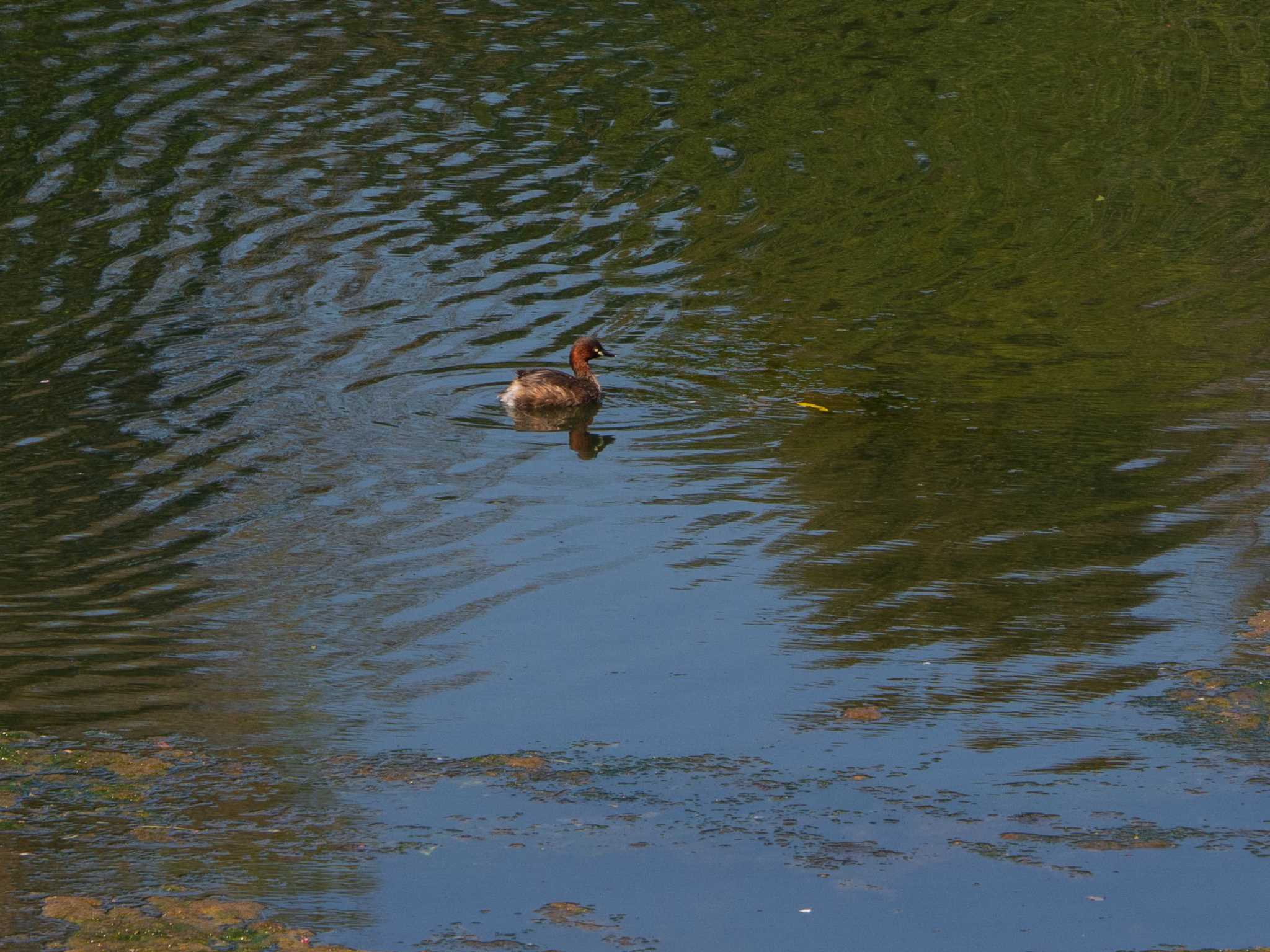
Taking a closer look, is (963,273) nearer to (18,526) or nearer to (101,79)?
(18,526)

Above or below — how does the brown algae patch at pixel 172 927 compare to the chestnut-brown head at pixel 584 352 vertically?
below

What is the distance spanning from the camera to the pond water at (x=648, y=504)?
24.1 feet

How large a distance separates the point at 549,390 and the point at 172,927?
21.8 ft

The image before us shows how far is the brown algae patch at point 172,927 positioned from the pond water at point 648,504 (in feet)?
0.42

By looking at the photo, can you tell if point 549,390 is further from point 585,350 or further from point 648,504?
point 648,504

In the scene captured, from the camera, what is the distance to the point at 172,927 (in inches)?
264

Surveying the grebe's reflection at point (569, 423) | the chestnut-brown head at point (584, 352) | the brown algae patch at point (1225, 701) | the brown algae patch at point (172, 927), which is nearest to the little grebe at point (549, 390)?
the grebe's reflection at point (569, 423)

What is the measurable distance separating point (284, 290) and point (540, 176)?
4.00 m

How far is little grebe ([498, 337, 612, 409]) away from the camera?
12.9 meters

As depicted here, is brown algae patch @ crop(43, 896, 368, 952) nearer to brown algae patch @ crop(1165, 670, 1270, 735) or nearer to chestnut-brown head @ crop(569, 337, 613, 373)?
brown algae patch @ crop(1165, 670, 1270, 735)

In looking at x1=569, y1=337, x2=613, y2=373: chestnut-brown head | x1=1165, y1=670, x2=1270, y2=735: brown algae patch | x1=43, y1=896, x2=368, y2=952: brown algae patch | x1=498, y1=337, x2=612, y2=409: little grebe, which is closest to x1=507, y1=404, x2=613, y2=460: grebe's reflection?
x1=498, y1=337, x2=612, y2=409: little grebe

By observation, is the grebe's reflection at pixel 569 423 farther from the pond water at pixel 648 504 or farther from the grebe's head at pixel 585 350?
the grebe's head at pixel 585 350

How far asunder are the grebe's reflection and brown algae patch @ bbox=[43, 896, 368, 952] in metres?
6.08

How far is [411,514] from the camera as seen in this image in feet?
36.7
